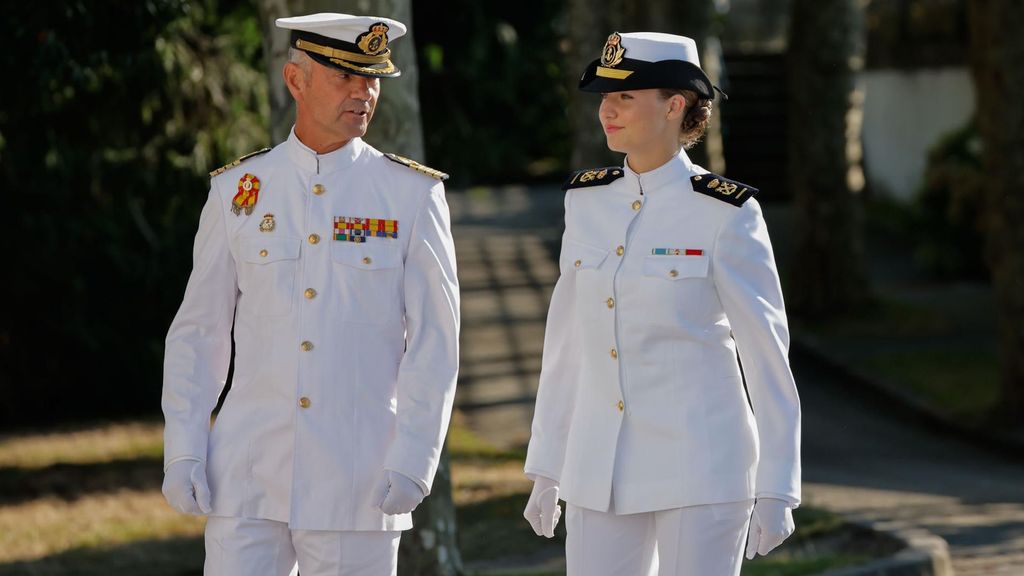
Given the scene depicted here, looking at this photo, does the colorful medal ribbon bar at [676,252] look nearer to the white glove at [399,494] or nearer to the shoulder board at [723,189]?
the shoulder board at [723,189]

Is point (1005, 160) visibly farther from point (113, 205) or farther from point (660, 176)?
point (660, 176)

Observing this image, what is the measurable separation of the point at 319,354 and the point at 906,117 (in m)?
20.6

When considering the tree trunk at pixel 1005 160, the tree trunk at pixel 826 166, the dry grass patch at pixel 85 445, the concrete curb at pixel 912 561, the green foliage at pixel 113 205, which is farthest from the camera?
the tree trunk at pixel 826 166

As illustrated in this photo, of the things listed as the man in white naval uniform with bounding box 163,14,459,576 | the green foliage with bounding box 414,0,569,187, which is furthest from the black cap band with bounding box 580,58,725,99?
the green foliage with bounding box 414,0,569,187

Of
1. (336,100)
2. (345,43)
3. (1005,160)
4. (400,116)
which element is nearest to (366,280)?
(336,100)

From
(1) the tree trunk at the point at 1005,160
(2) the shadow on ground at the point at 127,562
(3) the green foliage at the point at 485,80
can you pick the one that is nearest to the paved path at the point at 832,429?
(1) the tree trunk at the point at 1005,160

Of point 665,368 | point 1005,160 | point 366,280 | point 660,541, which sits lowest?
point 1005,160

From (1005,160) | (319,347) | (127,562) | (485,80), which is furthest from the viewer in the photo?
(1005,160)

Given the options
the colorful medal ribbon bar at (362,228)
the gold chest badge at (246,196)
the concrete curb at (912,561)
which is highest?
the gold chest badge at (246,196)

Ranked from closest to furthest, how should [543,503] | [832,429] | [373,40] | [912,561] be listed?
[373,40]
[543,503]
[912,561]
[832,429]

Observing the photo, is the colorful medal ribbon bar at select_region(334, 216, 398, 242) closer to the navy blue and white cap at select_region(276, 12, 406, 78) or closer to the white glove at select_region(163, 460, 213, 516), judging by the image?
the navy blue and white cap at select_region(276, 12, 406, 78)

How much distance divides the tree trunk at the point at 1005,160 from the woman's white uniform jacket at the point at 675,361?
8387 millimetres

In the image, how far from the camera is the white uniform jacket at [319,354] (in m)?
4.18

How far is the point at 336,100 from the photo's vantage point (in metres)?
4.30
